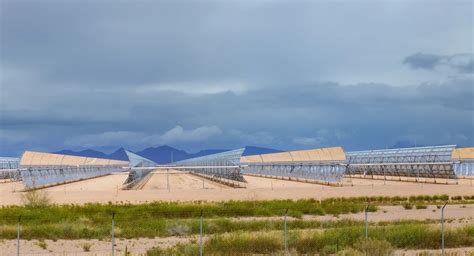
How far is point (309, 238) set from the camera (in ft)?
59.4

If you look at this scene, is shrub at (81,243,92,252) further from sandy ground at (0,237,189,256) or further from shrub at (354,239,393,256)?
shrub at (354,239,393,256)

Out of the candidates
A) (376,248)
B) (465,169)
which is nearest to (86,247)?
(376,248)

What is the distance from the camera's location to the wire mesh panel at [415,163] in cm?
5486

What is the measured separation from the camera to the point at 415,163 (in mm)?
57156

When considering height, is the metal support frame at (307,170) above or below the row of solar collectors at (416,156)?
below

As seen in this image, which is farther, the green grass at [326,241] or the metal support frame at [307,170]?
the metal support frame at [307,170]

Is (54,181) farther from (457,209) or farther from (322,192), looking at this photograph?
(457,209)

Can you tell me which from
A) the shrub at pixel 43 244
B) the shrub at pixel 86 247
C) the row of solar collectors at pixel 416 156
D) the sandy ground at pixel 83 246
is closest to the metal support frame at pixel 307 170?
the row of solar collectors at pixel 416 156

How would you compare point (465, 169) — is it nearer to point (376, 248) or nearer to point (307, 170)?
point (307, 170)

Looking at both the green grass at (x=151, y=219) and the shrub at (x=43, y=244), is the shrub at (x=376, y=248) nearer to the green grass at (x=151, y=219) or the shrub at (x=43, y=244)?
the green grass at (x=151, y=219)

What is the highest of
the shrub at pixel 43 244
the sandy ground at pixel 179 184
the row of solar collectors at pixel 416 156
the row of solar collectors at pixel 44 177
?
the row of solar collectors at pixel 416 156

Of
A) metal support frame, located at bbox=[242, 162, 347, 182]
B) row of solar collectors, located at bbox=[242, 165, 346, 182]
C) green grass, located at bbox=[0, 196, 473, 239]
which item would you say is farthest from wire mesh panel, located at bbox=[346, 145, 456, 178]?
green grass, located at bbox=[0, 196, 473, 239]

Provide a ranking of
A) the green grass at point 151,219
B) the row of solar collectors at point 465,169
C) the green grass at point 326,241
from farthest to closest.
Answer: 1. the row of solar collectors at point 465,169
2. the green grass at point 151,219
3. the green grass at point 326,241

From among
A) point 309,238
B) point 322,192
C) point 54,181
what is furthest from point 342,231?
point 54,181
